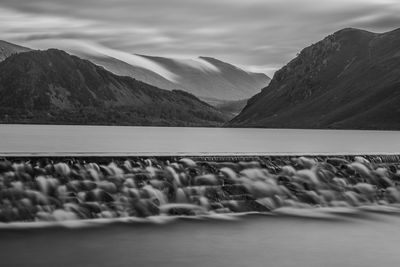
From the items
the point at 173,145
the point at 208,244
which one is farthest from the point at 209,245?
the point at 173,145

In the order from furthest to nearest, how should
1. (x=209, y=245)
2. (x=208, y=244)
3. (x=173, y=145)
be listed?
1. (x=173, y=145)
2. (x=208, y=244)
3. (x=209, y=245)

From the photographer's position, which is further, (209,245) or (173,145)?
(173,145)

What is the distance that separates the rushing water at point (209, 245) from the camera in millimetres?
17750

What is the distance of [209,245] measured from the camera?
19906 millimetres

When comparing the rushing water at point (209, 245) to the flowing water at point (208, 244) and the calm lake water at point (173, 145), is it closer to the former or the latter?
the flowing water at point (208, 244)

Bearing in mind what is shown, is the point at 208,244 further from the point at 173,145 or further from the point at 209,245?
the point at 173,145

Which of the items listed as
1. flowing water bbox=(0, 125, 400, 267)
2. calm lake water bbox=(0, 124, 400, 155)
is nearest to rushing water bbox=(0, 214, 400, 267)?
flowing water bbox=(0, 125, 400, 267)

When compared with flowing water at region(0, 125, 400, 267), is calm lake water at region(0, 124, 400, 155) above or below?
above

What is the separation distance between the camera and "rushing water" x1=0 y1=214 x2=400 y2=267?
17750 millimetres

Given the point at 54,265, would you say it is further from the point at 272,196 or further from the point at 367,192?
the point at 367,192

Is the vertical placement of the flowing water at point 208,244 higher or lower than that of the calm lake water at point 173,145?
lower

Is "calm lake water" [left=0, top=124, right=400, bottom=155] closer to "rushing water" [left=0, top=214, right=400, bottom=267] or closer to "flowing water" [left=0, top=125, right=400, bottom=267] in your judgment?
"flowing water" [left=0, top=125, right=400, bottom=267]

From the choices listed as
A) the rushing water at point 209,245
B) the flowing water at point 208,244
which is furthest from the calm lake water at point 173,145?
the rushing water at point 209,245

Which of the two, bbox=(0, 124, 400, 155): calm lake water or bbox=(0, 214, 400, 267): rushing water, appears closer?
bbox=(0, 214, 400, 267): rushing water
